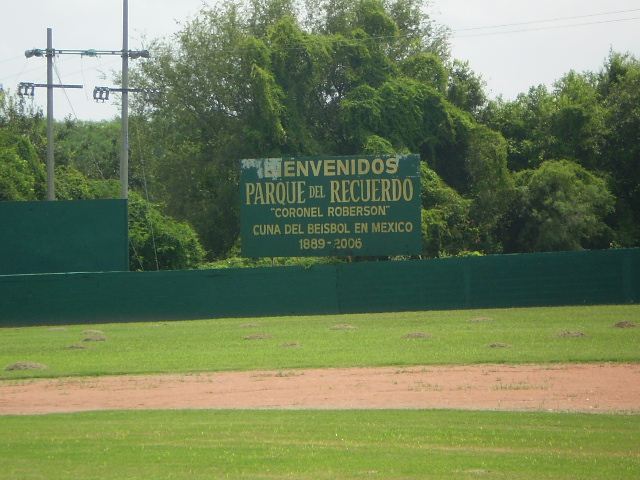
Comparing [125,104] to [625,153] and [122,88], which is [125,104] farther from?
[625,153]

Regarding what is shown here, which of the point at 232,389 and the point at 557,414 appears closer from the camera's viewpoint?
the point at 557,414

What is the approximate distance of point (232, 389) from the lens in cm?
1523

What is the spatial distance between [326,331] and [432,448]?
53.1 feet

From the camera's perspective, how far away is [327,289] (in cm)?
3331

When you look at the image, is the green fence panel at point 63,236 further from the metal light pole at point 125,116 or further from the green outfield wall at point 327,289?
the green outfield wall at point 327,289

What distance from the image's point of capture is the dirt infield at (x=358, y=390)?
13.0 meters

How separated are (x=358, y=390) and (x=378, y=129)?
29.7m

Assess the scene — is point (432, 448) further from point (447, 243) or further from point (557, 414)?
point (447, 243)

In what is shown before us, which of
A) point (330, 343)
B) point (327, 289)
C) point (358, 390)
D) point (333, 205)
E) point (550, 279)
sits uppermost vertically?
point (333, 205)

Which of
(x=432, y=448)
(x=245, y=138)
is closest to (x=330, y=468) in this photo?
(x=432, y=448)

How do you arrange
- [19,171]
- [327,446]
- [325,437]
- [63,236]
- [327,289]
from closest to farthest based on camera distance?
[327,446], [325,437], [327,289], [63,236], [19,171]

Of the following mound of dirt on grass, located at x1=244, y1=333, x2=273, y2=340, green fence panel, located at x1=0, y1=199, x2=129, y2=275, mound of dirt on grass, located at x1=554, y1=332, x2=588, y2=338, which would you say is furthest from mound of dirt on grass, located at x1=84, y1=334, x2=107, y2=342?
mound of dirt on grass, located at x1=554, y1=332, x2=588, y2=338

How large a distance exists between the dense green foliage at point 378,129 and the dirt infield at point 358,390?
2335 centimetres

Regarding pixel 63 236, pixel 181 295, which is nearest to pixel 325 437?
pixel 181 295
